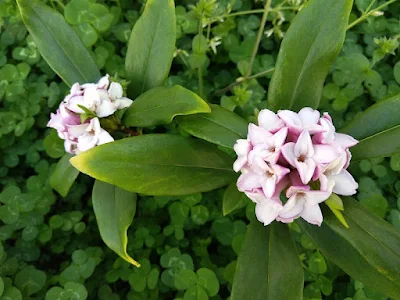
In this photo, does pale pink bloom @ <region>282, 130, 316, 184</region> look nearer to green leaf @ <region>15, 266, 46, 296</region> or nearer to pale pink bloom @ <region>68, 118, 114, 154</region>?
pale pink bloom @ <region>68, 118, 114, 154</region>

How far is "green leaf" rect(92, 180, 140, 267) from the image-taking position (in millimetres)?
956

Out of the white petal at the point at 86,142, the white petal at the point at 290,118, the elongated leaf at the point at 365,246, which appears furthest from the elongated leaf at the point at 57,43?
the elongated leaf at the point at 365,246

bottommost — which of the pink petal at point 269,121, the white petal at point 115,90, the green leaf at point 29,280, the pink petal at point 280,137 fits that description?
the green leaf at point 29,280

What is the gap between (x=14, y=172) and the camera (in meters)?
1.45

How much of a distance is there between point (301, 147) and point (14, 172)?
1050 millimetres

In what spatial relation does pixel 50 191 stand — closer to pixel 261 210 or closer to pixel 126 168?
pixel 126 168

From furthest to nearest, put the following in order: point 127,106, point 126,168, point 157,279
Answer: point 157,279
point 127,106
point 126,168

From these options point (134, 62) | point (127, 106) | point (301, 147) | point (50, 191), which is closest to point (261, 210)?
point (301, 147)

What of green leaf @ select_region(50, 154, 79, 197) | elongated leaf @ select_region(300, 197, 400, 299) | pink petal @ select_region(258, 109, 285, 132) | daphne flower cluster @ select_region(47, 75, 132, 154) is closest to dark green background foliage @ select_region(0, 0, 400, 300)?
green leaf @ select_region(50, 154, 79, 197)

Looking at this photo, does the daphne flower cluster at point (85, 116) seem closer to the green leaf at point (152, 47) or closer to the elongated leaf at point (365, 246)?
the green leaf at point (152, 47)

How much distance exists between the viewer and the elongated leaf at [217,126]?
0.92 m

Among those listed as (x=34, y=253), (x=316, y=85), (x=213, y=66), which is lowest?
(x=34, y=253)

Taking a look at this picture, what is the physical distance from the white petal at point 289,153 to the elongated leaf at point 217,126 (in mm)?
203

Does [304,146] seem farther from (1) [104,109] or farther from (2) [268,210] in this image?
(1) [104,109]
